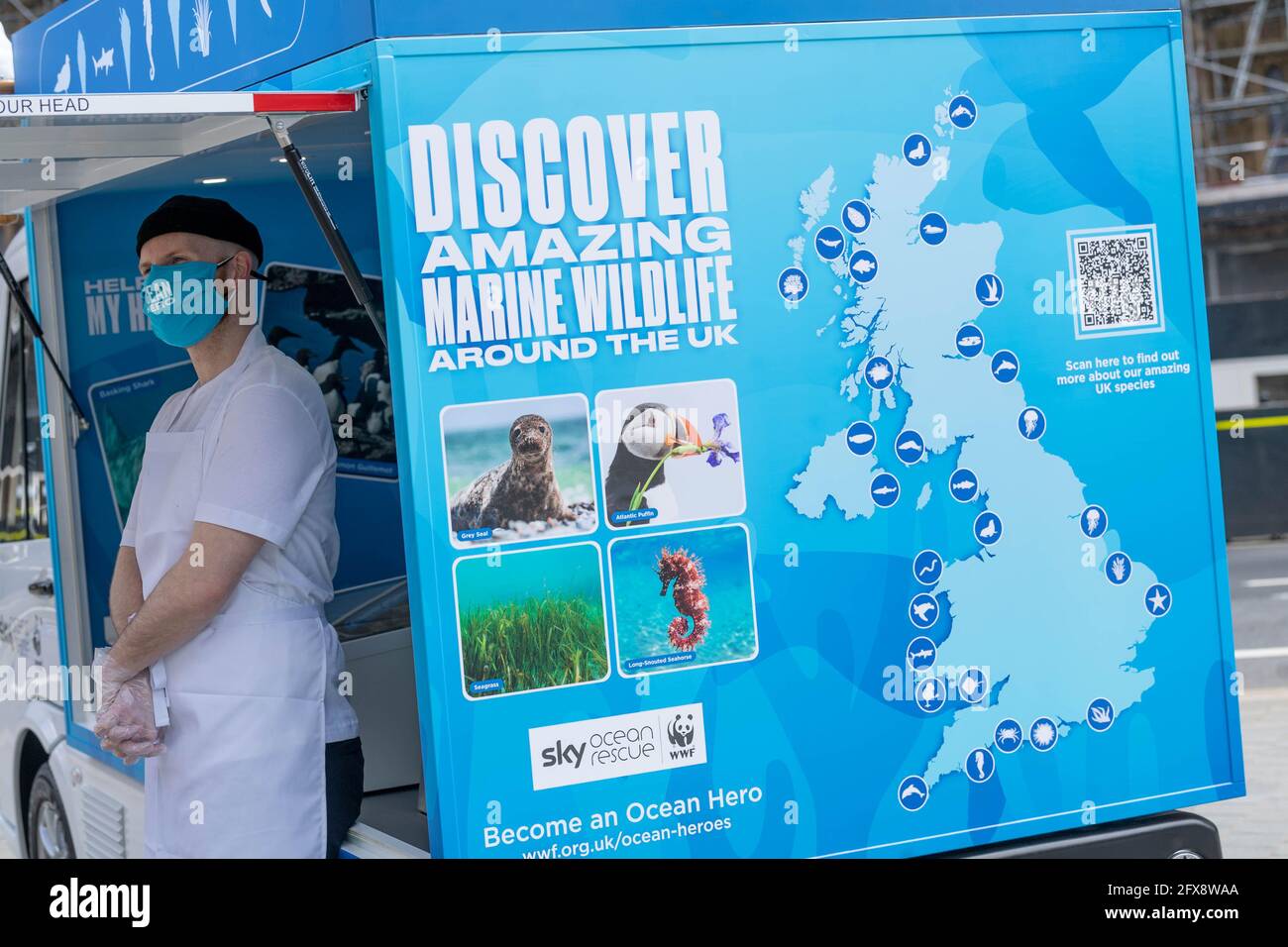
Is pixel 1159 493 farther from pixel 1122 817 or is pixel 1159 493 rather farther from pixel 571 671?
pixel 571 671

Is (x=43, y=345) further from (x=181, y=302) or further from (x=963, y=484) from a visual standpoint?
(x=963, y=484)

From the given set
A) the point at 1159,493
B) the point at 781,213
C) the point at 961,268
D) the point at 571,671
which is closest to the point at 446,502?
the point at 571,671

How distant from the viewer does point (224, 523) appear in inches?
124

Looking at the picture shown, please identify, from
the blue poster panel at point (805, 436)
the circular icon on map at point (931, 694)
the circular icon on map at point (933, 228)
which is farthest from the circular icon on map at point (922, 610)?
the circular icon on map at point (933, 228)

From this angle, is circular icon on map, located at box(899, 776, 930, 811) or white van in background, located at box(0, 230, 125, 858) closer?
circular icon on map, located at box(899, 776, 930, 811)

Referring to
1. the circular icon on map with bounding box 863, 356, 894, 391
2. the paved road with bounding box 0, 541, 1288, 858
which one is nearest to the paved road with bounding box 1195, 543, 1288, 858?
the paved road with bounding box 0, 541, 1288, 858

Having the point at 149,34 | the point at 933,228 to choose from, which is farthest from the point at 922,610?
the point at 149,34

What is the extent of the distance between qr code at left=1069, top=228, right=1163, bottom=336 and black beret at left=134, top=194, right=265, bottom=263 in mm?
1941

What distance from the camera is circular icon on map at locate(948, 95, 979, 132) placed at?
328 centimetres

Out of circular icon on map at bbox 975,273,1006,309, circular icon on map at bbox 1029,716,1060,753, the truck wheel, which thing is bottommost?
the truck wheel

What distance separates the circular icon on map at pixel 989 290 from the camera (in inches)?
130

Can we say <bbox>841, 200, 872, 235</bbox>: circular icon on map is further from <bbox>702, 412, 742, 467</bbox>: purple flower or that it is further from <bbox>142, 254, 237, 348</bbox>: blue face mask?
<bbox>142, 254, 237, 348</bbox>: blue face mask

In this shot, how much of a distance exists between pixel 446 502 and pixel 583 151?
29.7 inches

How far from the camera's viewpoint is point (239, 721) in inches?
129
